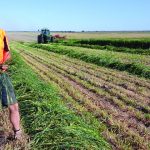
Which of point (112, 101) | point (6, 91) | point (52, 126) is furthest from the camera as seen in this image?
point (112, 101)

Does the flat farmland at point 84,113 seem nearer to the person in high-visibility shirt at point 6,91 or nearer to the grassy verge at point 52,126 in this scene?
the grassy verge at point 52,126

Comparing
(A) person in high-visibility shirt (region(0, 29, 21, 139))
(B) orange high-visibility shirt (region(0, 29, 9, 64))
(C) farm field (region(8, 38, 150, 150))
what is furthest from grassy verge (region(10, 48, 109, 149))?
(B) orange high-visibility shirt (region(0, 29, 9, 64))

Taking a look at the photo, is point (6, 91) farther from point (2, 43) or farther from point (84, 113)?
point (84, 113)

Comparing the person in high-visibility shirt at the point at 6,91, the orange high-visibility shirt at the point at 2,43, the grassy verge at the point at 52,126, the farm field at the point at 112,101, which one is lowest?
the farm field at the point at 112,101

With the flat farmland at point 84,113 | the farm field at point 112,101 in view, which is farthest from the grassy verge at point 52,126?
the farm field at point 112,101

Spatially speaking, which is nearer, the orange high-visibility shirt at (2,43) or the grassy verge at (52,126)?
the grassy verge at (52,126)

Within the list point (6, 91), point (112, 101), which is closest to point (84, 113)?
point (112, 101)

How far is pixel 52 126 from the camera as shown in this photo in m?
6.52

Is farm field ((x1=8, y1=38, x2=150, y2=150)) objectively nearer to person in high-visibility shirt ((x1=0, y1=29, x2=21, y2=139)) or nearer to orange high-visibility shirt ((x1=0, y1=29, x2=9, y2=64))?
person in high-visibility shirt ((x1=0, y1=29, x2=21, y2=139))

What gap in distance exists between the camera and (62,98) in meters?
10.2

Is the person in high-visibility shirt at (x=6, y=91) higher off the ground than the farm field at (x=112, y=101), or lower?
higher

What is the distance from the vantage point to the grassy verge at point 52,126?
5.70m

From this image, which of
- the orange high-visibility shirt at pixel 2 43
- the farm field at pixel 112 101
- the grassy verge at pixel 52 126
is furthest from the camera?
the farm field at pixel 112 101

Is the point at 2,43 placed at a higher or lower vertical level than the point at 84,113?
higher
